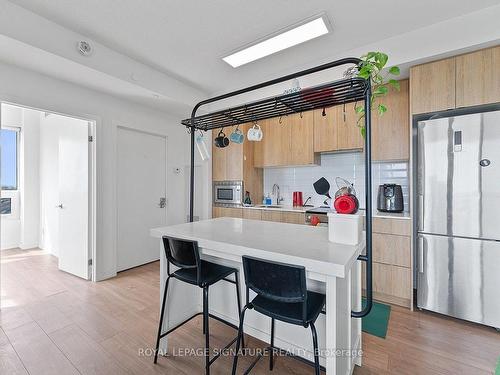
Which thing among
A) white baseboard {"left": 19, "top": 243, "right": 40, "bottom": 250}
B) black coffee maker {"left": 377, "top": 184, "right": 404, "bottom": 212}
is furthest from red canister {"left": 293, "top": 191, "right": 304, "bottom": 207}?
white baseboard {"left": 19, "top": 243, "right": 40, "bottom": 250}

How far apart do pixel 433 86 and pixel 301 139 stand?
5.29 feet

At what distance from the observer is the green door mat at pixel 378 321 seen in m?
2.11

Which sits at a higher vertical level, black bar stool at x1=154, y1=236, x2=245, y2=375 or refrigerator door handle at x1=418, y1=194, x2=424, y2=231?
refrigerator door handle at x1=418, y1=194, x2=424, y2=231

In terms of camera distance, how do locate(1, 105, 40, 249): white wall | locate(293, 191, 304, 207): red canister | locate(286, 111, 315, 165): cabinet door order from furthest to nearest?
1. locate(1, 105, 40, 249): white wall
2. locate(293, 191, 304, 207): red canister
3. locate(286, 111, 315, 165): cabinet door

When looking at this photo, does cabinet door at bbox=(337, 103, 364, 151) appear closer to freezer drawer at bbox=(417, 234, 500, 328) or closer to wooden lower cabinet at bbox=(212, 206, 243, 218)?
freezer drawer at bbox=(417, 234, 500, 328)

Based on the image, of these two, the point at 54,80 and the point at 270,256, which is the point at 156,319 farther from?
the point at 54,80

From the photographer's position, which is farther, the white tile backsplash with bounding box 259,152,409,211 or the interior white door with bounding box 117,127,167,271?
the interior white door with bounding box 117,127,167,271

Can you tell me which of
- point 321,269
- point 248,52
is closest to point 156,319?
point 321,269

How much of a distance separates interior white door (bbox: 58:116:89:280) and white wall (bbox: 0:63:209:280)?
0.59 feet

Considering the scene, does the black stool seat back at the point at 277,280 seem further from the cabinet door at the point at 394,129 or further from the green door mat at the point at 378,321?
the cabinet door at the point at 394,129

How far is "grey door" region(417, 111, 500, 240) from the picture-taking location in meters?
2.04

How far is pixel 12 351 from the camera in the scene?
183cm

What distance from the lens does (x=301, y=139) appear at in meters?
3.54

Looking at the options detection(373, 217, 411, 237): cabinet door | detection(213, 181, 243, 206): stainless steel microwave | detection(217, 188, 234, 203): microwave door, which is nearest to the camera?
detection(373, 217, 411, 237): cabinet door
